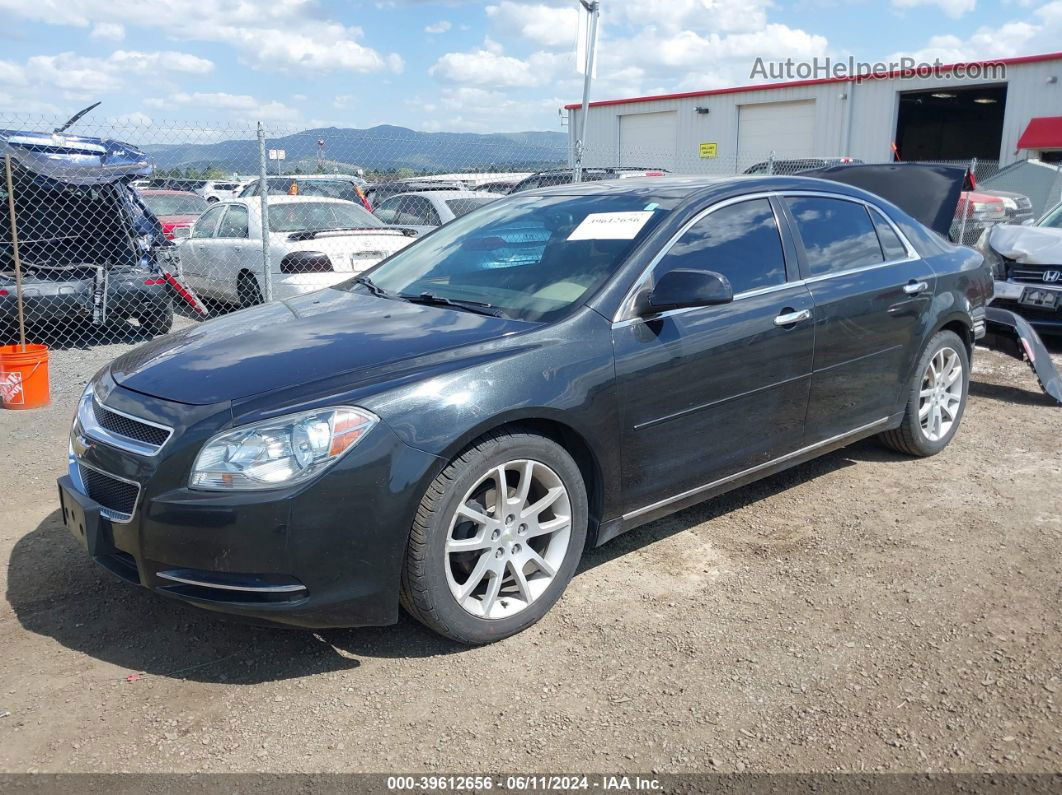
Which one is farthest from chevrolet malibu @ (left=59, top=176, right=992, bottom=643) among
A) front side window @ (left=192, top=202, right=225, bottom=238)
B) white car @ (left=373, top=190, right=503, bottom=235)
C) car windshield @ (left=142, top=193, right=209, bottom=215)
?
car windshield @ (left=142, top=193, right=209, bottom=215)

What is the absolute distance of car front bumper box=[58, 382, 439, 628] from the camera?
280 cm

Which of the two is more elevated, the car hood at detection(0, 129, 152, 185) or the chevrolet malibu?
the car hood at detection(0, 129, 152, 185)

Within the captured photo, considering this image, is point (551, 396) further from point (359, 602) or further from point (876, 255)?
point (876, 255)

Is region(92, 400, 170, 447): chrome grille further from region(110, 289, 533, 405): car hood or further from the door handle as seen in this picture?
the door handle

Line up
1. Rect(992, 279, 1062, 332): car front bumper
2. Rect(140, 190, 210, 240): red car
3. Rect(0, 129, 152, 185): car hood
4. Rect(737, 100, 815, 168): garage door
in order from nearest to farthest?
Rect(992, 279, 1062, 332): car front bumper → Rect(0, 129, 152, 185): car hood → Rect(140, 190, 210, 240): red car → Rect(737, 100, 815, 168): garage door

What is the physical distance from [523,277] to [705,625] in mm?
1594

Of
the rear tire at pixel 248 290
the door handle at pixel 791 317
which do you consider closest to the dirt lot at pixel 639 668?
the door handle at pixel 791 317

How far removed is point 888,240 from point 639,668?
2.94 m

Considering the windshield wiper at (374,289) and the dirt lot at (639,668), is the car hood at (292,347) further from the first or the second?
the dirt lot at (639,668)

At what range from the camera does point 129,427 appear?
10.2 ft

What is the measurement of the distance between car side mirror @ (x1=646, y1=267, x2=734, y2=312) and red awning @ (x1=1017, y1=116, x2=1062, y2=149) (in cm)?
2406

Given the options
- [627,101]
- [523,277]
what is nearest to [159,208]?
[523,277]

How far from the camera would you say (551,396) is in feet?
10.7

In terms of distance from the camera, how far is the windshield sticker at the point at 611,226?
12.6ft
